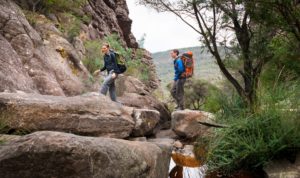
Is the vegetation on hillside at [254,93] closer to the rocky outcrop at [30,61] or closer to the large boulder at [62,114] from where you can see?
the large boulder at [62,114]

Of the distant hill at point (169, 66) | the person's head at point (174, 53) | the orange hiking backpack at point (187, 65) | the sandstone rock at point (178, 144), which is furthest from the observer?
the distant hill at point (169, 66)

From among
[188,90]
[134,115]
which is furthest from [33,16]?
[188,90]

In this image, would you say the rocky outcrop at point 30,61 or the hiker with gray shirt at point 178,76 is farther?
the hiker with gray shirt at point 178,76

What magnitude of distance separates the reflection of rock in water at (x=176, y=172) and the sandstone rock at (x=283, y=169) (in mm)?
1815

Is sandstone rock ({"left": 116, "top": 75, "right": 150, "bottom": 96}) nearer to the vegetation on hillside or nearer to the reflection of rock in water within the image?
the vegetation on hillside

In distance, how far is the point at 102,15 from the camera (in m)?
32.6

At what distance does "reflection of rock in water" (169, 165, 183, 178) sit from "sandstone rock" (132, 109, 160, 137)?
293 centimetres

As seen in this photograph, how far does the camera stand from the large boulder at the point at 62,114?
8.02m

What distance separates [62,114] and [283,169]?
478 centimetres

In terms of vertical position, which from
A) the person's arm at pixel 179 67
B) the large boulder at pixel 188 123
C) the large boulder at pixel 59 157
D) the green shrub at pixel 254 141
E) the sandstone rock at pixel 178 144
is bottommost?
the sandstone rock at pixel 178 144

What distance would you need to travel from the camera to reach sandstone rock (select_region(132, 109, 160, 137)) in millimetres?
11008

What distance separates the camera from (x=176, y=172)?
7676 mm

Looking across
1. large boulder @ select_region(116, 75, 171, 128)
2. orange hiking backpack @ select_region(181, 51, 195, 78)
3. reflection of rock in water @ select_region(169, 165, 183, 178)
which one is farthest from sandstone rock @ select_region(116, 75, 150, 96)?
reflection of rock in water @ select_region(169, 165, 183, 178)

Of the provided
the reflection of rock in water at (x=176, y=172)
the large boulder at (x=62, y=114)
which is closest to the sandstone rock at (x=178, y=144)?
the large boulder at (x=62, y=114)
